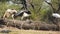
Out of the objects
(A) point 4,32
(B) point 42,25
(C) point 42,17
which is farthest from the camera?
(C) point 42,17

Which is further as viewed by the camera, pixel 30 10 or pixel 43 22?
pixel 30 10

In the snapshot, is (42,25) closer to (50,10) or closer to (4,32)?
(50,10)

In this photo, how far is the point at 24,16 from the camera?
7.50 metres

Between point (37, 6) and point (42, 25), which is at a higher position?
point (37, 6)

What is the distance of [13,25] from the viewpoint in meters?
7.08

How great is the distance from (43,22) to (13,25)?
1.32m

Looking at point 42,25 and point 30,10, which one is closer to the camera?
point 42,25

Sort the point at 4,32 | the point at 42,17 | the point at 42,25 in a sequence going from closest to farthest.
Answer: the point at 4,32 < the point at 42,25 < the point at 42,17

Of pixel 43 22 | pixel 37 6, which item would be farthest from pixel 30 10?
pixel 43 22

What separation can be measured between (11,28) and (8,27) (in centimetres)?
15

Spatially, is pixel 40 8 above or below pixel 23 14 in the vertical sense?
above

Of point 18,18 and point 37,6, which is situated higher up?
point 37,6

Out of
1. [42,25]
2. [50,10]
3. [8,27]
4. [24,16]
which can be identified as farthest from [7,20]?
[50,10]

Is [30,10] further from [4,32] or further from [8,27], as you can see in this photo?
[4,32]
